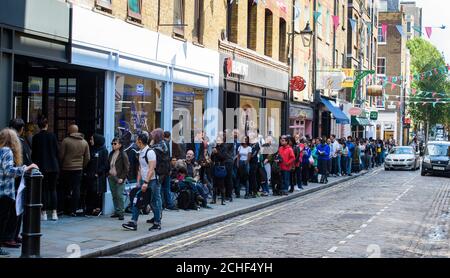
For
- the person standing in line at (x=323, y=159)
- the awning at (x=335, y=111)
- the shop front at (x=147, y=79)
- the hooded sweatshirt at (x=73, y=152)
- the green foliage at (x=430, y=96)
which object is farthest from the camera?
the green foliage at (x=430, y=96)

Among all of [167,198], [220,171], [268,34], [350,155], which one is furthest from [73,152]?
[350,155]

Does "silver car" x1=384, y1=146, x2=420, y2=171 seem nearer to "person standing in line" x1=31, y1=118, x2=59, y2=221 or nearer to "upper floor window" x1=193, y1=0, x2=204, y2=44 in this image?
"upper floor window" x1=193, y1=0, x2=204, y2=44

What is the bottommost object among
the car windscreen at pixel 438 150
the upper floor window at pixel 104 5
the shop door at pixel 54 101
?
the car windscreen at pixel 438 150

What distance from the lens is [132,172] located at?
49.4 feet

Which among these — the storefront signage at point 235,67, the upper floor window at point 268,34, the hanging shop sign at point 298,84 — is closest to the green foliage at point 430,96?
the hanging shop sign at point 298,84

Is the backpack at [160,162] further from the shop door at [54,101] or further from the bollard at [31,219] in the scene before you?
the bollard at [31,219]

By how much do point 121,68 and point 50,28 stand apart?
284cm

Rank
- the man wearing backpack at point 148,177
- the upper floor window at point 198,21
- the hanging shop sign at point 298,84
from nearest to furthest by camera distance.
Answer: the man wearing backpack at point 148,177
the upper floor window at point 198,21
the hanging shop sign at point 298,84

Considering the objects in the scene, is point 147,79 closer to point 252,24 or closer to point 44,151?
point 44,151

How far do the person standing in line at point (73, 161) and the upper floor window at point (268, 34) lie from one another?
15.4 metres

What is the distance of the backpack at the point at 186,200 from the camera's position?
15.1 m

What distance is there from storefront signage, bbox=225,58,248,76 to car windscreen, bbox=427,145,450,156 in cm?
1357

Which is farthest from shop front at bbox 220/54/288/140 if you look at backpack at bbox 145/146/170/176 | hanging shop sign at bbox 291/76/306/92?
backpack at bbox 145/146/170/176

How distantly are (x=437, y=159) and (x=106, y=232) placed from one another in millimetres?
24204
